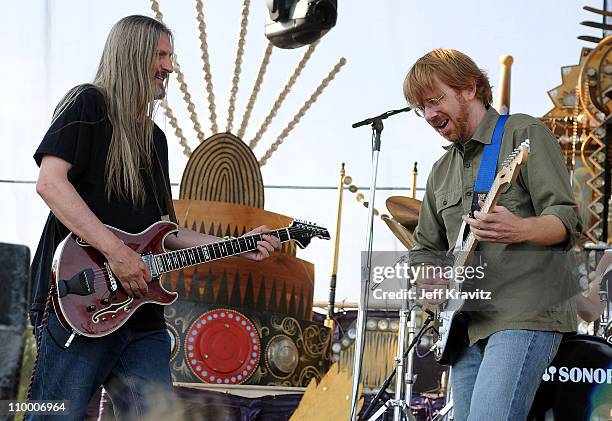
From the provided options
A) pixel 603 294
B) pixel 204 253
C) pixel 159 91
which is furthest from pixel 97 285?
pixel 603 294

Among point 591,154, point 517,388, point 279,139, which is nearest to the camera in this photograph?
point 517,388

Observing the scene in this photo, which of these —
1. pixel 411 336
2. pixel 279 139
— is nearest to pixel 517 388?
pixel 411 336

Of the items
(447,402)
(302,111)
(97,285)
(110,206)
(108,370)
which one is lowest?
(447,402)

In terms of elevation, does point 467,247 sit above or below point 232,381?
above

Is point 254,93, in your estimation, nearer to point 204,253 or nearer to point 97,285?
point 204,253

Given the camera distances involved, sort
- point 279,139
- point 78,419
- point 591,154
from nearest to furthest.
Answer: point 78,419 → point 279,139 → point 591,154

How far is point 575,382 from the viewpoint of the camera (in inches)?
102

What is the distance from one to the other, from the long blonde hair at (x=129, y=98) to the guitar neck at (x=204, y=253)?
0.65ft

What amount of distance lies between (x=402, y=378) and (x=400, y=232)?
100 centimetres

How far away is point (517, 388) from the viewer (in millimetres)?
2395

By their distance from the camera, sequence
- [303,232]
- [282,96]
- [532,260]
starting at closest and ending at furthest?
1. [532,260]
2. [303,232]
3. [282,96]

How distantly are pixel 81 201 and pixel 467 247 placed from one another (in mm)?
1094

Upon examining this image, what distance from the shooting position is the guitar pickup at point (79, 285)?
2822 millimetres

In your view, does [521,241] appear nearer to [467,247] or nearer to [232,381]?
[467,247]
